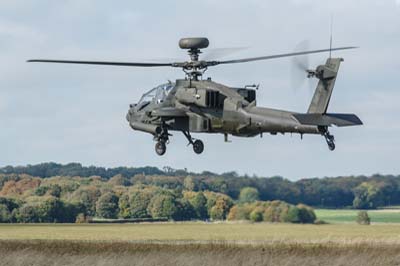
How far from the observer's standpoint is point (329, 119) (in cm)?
4716

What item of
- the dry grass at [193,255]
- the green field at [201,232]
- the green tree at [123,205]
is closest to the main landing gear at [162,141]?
the dry grass at [193,255]

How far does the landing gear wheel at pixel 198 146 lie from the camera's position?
174 ft

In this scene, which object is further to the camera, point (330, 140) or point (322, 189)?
point (322, 189)

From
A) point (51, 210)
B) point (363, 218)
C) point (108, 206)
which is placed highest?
point (108, 206)

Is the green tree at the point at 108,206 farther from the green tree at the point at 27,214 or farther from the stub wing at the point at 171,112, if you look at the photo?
the stub wing at the point at 171,112

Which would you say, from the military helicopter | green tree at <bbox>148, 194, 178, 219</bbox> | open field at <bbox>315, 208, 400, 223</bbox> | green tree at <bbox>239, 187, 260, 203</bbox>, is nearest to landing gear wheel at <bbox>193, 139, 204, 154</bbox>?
the military helicopter

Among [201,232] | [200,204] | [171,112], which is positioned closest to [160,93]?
[171,112]

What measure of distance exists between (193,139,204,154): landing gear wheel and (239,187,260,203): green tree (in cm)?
3205

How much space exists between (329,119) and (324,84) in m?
1.84

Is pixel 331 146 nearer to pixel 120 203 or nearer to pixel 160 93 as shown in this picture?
pixel 160 93

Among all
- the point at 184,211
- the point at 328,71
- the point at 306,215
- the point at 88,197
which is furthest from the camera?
the point at 88,197

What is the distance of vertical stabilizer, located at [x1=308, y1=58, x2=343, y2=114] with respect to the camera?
48028mm

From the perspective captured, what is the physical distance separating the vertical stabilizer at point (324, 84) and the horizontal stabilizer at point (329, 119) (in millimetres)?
795

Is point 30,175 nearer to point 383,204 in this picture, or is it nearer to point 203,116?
point 383,204
